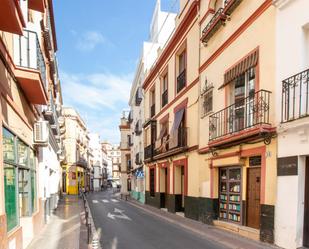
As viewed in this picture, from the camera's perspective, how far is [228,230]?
988 centimetres

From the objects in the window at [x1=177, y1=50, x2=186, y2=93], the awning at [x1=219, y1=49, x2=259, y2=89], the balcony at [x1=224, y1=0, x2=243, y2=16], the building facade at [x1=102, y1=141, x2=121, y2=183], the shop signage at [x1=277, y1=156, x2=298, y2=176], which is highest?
the balcony at [x1=224, y1=0, x2=243, y2=16]

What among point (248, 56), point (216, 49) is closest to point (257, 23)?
point (248, 56)

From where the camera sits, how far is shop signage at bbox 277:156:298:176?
6802 millimetres

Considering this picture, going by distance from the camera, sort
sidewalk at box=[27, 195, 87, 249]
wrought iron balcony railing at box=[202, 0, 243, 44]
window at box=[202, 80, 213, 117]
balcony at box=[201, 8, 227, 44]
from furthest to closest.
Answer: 1. window at box=[202, 80, 213, 117]
2. balcony at box=[201, 8, 227, 44]
3. wrought iron balcony railing at box=[202, 0, 243, 44]
4. sidewalk at box=[27, 195, 87, 249]

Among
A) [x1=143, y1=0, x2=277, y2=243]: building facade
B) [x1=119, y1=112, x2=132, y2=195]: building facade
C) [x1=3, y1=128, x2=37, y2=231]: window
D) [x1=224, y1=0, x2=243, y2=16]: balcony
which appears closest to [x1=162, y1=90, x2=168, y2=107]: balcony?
[x1=143, y1=0, x2=277, y2=243]: building facade

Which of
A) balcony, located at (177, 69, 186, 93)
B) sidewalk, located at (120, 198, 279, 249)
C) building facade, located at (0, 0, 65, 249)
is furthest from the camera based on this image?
balcony, located at (177, 69, 186, 93)

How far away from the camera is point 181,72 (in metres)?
15.8

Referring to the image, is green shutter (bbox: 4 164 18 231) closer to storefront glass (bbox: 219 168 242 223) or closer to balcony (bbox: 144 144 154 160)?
storefront glass (bbox: 219 168 242 223)

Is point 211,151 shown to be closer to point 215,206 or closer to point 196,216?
point 215,206

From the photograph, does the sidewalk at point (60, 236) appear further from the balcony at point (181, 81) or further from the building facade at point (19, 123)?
the balcony at point (181, 81)

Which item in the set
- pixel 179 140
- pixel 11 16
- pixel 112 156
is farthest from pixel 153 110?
pixel 112 156

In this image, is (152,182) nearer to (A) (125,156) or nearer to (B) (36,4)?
(B) (36,4)

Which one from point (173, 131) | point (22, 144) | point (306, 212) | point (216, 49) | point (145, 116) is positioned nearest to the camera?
point (306, 212)

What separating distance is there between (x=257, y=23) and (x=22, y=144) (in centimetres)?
777
